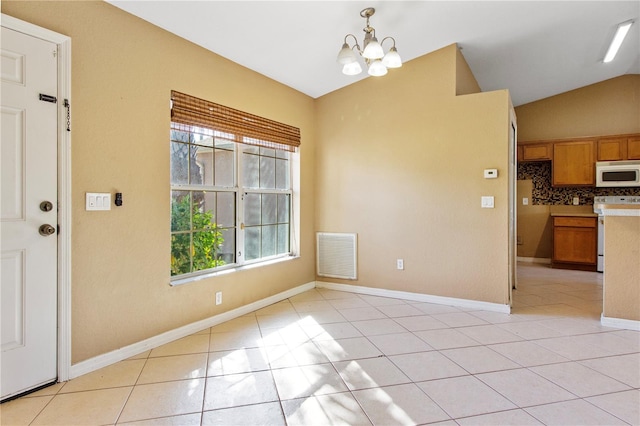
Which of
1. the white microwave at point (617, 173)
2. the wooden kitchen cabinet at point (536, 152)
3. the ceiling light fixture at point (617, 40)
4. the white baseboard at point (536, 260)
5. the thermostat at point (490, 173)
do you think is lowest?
the white baseboard at point (536, 260)

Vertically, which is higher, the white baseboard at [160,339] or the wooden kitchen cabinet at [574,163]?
the wooden kitchen cabinet at [574,163]

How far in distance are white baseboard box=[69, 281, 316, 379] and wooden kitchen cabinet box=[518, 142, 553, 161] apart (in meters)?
5.09

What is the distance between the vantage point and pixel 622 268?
3012 mm

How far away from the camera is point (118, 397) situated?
191cm

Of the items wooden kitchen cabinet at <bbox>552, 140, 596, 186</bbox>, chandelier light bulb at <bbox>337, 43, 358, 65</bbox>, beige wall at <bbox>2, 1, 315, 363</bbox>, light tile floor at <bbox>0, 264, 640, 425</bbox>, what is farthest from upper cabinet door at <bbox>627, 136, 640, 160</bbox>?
beige wall at <bbox>2, 1, 315, 363</bbox>

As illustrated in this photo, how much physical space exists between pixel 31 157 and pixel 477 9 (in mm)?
3566

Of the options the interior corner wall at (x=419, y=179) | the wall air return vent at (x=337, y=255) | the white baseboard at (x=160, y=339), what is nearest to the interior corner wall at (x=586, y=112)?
the interior corner wall at (x=419, y=179)

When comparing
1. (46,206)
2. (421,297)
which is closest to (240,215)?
(46,206)

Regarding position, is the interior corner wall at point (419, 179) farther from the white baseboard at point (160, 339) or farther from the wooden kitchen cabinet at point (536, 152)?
the wooden kitchen cabinet at point (536, 152)

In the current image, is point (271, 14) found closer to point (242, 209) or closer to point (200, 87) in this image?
point (200, 87)

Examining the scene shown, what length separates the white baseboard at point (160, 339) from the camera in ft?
7.16

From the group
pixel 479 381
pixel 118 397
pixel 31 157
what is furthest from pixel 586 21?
pixel 118 397

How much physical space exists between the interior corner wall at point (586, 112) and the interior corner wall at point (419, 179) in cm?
347

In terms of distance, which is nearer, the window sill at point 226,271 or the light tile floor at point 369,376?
the light tile floor at point 369,376
